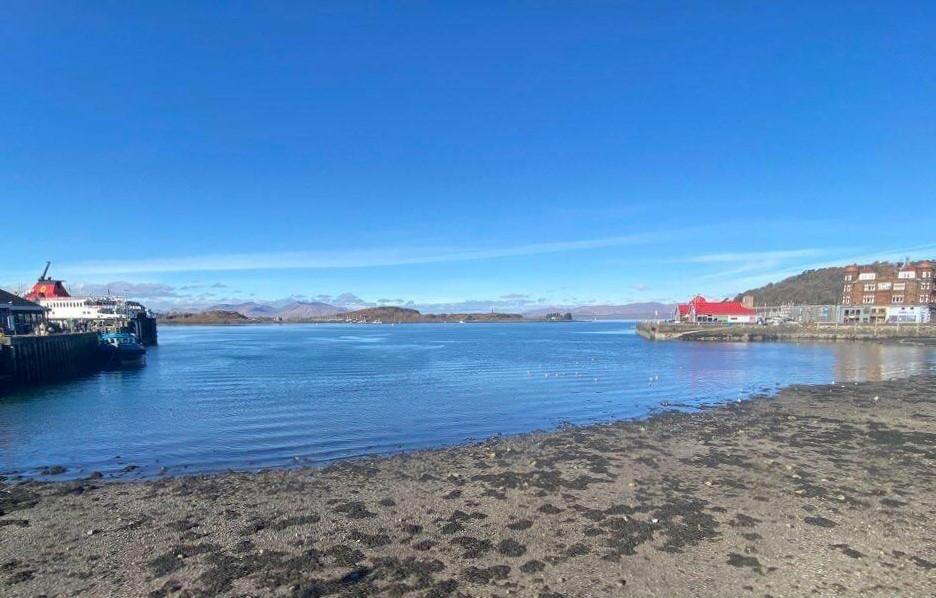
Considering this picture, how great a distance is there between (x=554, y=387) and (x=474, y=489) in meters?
22.5

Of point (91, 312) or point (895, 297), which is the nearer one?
point (91, 312)

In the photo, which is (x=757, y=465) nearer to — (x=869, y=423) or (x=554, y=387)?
(x=869, y=423)

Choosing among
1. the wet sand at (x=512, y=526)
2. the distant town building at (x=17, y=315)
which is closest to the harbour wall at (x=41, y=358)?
the distant town building at (x=17, y=315)

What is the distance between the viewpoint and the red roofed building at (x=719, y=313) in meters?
116

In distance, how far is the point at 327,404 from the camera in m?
28.8

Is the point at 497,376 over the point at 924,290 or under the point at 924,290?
under

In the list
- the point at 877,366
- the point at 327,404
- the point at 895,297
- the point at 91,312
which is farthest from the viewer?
the point at 895,297

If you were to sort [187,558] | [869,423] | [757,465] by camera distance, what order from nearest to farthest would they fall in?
[187,558] < [757,465] < [869,423]

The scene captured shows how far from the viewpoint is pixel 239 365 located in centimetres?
5503

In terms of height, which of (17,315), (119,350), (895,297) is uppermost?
(895,297)

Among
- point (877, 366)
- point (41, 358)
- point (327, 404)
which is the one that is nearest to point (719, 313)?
point (877, 366)

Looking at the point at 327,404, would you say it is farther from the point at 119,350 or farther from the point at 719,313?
the point at 719,313

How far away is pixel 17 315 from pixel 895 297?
156620mm

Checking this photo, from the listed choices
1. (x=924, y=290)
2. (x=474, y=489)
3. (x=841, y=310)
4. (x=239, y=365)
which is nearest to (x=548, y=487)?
(x=474, y=489)
